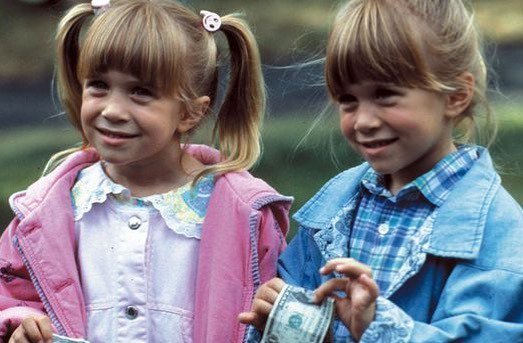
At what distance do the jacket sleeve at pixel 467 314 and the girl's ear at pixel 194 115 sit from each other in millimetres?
876

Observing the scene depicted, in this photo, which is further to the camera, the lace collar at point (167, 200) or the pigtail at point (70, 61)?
the pigtail at point (70, 61)

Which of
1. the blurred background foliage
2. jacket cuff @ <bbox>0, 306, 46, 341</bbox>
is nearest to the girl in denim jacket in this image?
jacket cuff @ <bbox>0, 306, 46, 341</bbox>

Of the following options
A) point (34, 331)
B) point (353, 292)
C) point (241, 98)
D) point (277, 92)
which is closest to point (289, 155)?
point (277, 92)

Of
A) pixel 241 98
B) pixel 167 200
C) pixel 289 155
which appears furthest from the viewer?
pixel 289 155

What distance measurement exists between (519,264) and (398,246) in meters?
0.30

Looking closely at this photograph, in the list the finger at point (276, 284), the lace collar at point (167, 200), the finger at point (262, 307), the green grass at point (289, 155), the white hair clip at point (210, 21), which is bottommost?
the green grass at point (289, 155)

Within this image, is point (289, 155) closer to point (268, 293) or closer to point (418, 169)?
point (418, 169)

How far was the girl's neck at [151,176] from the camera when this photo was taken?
3.62 metres

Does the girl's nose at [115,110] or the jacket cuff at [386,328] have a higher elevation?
the girl's nose at [115,110]

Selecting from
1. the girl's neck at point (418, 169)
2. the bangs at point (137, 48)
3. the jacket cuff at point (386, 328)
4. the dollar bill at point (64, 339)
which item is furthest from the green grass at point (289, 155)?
the jacket cuff at point (386, 328)

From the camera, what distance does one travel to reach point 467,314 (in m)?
3.03

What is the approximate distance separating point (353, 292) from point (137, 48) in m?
0.91

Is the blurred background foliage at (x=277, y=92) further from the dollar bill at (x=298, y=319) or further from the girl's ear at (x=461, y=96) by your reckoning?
the dollar bill at (x=298, y=319)

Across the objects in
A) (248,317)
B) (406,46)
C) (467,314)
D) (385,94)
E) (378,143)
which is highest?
(406,46)
